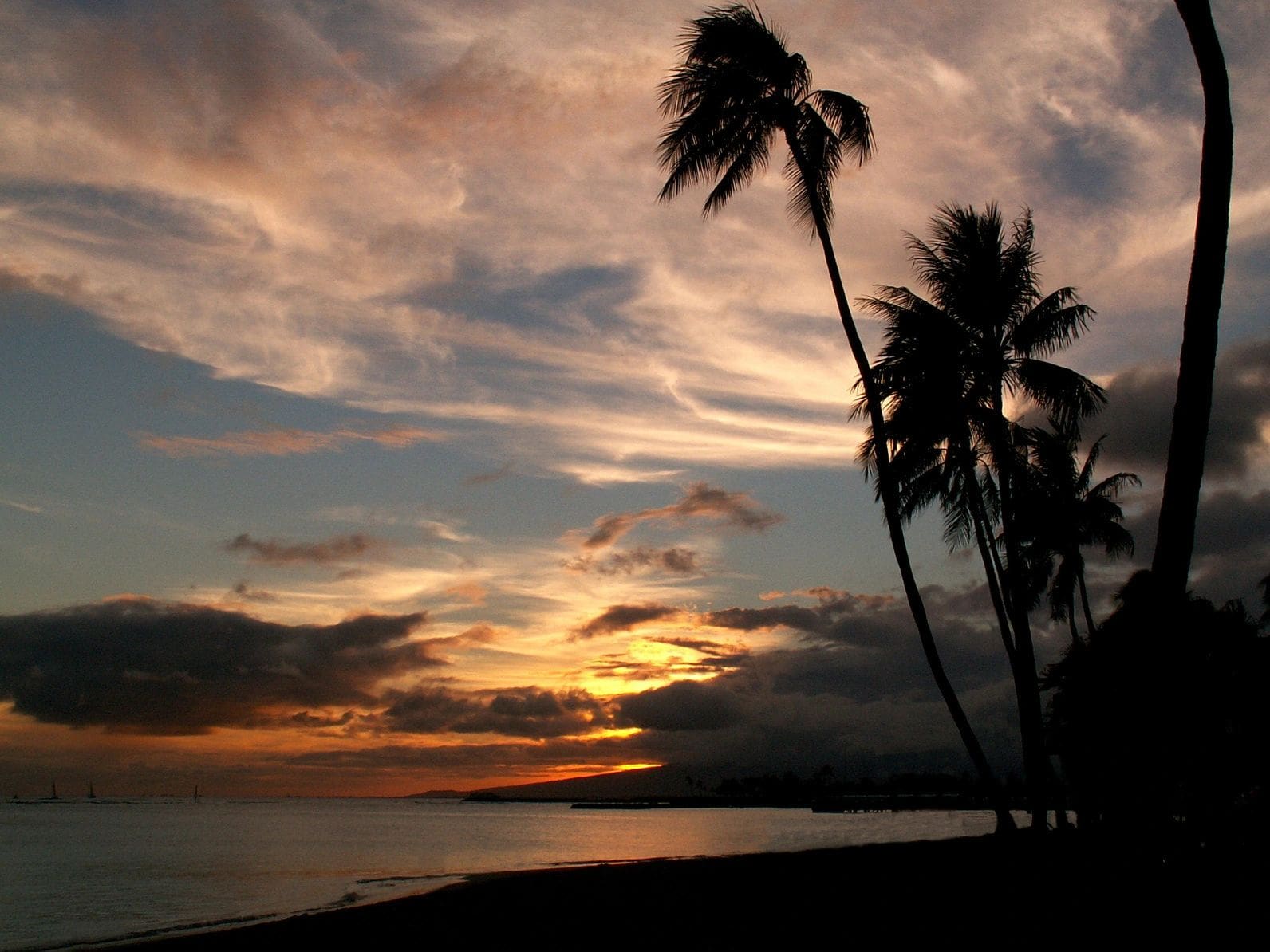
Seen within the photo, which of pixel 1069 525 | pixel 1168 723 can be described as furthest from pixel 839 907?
pixel 1069 525

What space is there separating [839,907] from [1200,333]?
8.95 m

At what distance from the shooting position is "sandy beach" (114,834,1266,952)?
901 cm

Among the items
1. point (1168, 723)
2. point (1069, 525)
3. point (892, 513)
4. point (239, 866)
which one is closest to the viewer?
point (1168, 723)

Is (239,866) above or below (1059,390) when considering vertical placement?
below

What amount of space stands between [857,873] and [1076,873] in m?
4.90

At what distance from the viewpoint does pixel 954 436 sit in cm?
2214

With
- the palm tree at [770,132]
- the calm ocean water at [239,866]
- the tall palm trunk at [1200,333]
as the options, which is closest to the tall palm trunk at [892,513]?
the palm tree at [770,132]

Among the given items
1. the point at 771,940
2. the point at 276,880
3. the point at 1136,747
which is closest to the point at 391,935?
the point at 771,940

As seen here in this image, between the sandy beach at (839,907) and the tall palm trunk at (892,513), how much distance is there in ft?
6.86

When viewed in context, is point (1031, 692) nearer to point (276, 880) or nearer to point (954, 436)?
point (954, 436)

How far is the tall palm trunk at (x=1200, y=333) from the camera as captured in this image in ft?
26.1

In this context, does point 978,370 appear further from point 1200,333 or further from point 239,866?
point 239,866

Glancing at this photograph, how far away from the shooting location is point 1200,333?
8.09 m

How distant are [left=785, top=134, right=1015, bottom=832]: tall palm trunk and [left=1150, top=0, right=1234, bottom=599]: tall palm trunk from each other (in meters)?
10.0
